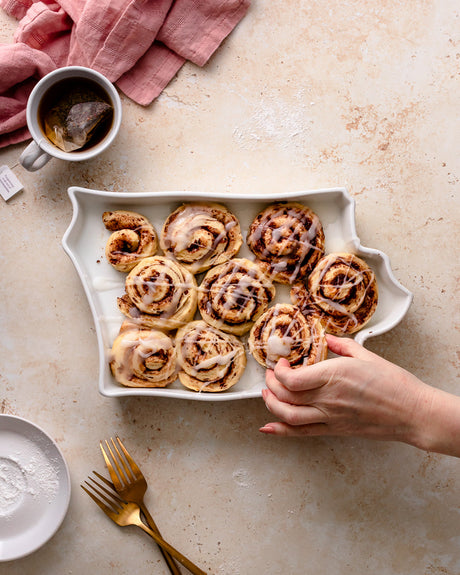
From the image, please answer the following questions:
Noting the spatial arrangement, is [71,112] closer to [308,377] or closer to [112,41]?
[112,41]

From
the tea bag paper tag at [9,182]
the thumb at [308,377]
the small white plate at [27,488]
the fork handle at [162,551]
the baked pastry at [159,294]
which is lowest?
the fork handle at [162,551]

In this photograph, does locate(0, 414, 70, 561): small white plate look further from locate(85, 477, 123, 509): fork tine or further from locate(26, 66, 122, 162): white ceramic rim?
locate(26, 66, 122, 162): white ceramic rim

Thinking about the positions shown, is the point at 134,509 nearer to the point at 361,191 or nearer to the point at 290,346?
the point at 290,346

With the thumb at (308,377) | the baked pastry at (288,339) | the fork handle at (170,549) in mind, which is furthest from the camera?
the fork handle at (170,549)

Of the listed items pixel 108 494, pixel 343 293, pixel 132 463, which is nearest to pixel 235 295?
pixel 343 293

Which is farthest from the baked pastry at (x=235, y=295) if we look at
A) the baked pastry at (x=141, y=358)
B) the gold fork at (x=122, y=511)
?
the gold fork at (x=122, y=511)

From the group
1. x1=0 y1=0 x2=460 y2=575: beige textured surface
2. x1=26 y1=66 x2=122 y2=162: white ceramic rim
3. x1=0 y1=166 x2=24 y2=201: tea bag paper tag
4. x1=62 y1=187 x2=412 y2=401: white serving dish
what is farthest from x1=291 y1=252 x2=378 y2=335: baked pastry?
x1=0 y1=166 x2=24 y2=201: tea bag paper tag

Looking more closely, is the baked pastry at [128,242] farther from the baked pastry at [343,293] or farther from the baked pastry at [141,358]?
the baked pastry at [343,293]

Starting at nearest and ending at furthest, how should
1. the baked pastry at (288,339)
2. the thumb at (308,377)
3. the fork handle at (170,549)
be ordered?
the thumb at (308,377), the baked pastry at (288,339), the fork handle at (170,549)
